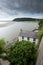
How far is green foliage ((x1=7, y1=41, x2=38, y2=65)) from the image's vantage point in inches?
147

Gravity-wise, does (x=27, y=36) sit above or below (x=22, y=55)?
below

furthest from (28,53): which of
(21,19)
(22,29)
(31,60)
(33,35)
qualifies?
(22,29)

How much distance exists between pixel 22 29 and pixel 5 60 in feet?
14.2

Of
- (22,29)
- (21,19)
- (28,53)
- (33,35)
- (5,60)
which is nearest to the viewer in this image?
(28,53)

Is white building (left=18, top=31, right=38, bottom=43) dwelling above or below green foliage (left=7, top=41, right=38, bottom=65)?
below

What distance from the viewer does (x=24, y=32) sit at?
815cm

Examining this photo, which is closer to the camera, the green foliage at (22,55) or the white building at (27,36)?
the green foliage at (22,55)

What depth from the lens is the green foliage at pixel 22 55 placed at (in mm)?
3723

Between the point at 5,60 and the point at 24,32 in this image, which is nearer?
the point at 5,60

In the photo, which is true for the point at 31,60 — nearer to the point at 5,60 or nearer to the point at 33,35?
the point at 5,60

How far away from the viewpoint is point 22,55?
3.72 meters

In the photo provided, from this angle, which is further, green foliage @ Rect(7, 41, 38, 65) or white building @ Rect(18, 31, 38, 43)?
white building @ Rect(18, 31, 38, 43)

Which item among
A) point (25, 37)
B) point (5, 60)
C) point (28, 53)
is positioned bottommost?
point (25, 37)

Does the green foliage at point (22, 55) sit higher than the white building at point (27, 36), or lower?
higher
